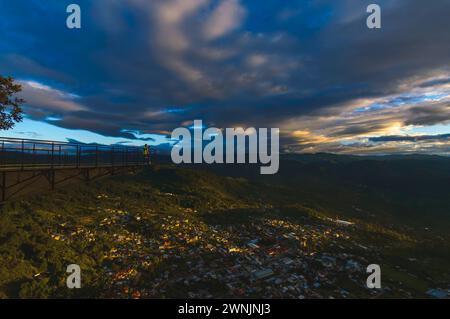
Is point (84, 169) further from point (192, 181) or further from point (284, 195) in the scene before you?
point (284, 195)

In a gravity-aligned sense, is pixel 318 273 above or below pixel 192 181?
below

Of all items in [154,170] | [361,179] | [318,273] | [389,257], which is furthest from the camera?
[361,179]

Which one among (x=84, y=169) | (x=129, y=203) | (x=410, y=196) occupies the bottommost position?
(x=410, y=196)

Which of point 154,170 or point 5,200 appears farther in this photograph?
point 154,170

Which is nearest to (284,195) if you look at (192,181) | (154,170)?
(192,181)

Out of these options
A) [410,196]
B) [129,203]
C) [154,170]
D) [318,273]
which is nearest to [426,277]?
[318,273]

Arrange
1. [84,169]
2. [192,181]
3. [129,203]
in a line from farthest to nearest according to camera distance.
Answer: [192,181] < [129,203] < [84,169]

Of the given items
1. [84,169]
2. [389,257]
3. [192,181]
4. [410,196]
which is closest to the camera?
[389,257]

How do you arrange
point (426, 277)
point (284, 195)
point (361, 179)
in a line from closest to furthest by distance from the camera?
point (426, 277), point (284, 195), point (361, 179)
